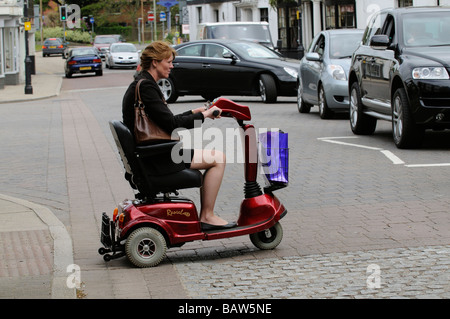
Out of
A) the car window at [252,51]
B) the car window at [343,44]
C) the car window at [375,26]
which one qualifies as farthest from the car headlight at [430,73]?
the car window at [252,51]

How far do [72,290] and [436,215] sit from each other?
3.59 meters

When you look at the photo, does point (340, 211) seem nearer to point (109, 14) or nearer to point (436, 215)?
point (436, 215)

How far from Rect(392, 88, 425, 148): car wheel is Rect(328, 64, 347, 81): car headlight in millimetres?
4341

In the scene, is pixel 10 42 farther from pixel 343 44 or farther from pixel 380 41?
pixel 380 41

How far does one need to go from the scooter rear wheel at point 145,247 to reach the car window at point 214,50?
1668 centimetres

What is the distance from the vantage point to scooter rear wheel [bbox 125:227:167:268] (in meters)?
6.43

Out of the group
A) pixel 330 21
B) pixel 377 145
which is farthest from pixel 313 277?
pixel 330 21

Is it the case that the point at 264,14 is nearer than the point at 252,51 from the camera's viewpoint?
No

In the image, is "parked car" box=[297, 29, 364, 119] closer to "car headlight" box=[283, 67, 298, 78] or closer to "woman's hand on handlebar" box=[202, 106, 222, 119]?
"car headlight" box=[283, 67, 298, 78]

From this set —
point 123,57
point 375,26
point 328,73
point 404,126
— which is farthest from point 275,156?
point 123,57

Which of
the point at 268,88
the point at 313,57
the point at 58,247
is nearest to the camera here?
the point at 58,247

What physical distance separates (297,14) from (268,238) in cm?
3683

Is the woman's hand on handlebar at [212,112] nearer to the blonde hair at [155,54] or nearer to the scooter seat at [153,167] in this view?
the scooter seat at [153,167]

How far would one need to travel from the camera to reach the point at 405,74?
476 inches
